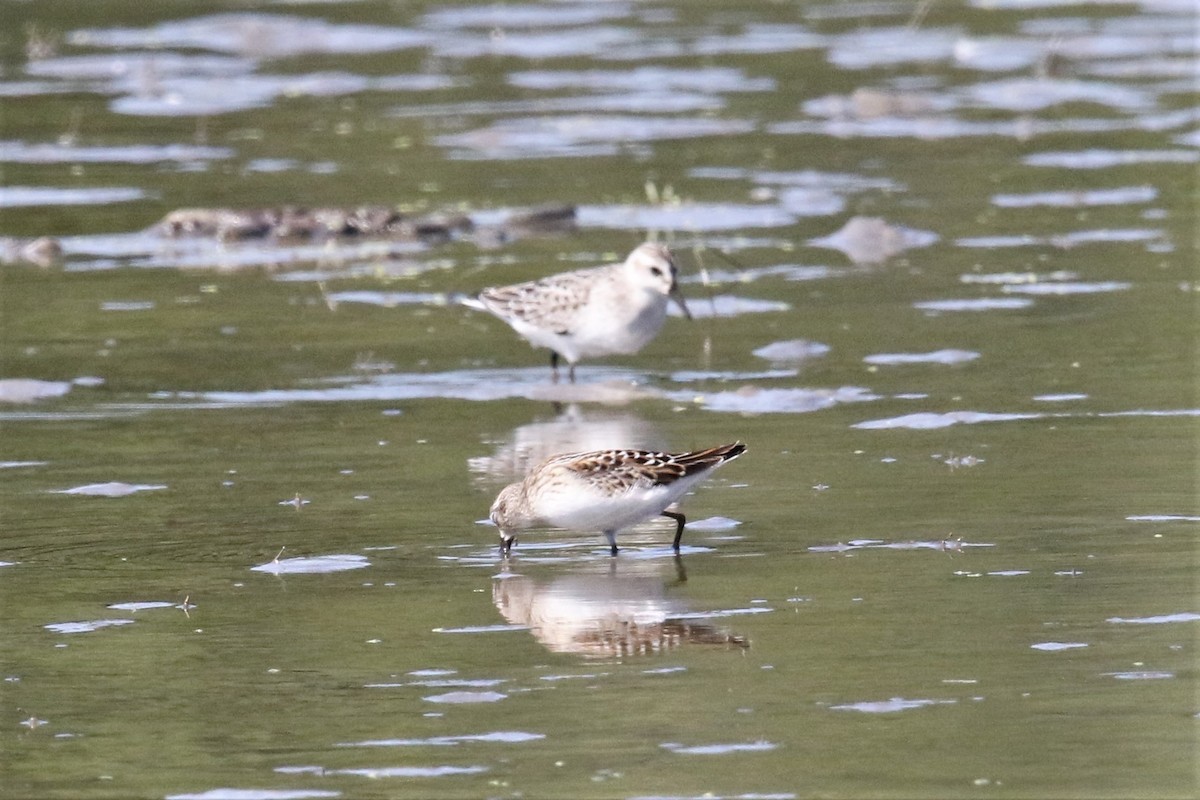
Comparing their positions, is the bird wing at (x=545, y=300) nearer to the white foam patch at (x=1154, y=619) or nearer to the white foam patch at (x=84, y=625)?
the white foam patch at (x=84, y=625)

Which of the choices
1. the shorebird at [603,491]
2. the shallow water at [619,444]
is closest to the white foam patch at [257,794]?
the shallow water at [619,444]

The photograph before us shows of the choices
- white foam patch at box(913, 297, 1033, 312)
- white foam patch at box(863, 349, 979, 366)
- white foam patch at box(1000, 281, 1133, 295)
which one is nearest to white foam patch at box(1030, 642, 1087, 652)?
white foam patch at box(863, 349, 979, 366)

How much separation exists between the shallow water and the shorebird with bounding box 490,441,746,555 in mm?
174

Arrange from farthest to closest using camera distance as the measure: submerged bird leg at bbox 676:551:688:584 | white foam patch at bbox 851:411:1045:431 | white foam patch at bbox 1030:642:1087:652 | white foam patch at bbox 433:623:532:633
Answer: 1. white foam patch at bbox 851:411:1045:431
2. submerged bird leg at bbox 676:551:688:584
3. white foam patch at bbox 433:623:532:633
4. white foam patch at bbox 1030:642:1087:652

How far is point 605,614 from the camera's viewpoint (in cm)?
806

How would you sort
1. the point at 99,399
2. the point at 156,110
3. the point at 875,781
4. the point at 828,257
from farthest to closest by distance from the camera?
the point at 156,110, the point at 828,257, the point at 99,399, the point at 875,781

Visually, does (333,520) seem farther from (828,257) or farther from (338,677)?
(828,257)

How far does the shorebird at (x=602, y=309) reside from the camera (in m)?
13.0

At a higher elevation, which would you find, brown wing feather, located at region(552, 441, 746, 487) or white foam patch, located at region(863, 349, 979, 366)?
brown wing feather, located at region(552, 441, 746, 487)

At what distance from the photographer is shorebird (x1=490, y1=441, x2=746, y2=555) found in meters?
8.82

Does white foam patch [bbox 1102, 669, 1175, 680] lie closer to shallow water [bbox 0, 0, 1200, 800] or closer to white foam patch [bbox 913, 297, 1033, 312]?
shallow water [bbox 0, 0, 1200, 800]

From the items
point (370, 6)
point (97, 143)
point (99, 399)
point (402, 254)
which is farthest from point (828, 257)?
point (370, 6)

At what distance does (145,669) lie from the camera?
296 inches

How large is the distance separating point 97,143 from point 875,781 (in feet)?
56.0
